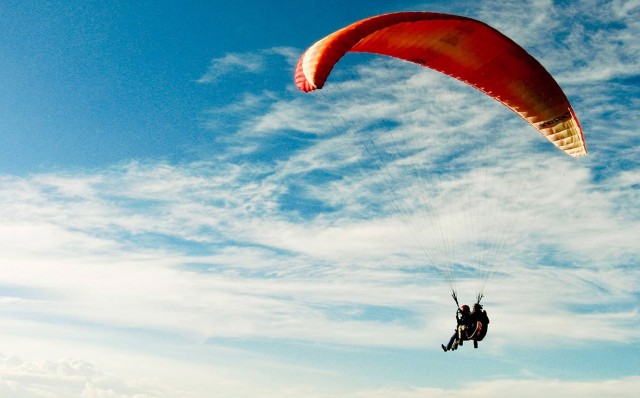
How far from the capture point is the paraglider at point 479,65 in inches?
696

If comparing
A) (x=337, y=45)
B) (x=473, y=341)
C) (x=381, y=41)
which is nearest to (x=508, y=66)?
(x=381, y=41)

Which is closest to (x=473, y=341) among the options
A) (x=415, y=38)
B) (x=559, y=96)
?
(x=559, y=96)

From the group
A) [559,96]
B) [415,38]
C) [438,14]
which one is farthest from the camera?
[559,96]

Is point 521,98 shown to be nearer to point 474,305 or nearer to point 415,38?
point 415,38

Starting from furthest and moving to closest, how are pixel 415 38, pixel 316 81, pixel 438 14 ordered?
pixel 415 38
pixel 438 14
pixel 316 81

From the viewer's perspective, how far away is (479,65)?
64.8 feet

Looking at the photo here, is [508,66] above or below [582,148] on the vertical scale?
above

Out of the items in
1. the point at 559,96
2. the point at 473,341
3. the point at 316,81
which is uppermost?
the point at 559,96

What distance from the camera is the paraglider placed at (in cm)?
1769

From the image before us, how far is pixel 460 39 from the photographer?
61.4 feet

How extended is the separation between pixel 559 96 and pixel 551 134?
1.37m

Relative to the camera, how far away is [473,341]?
19.3 metres

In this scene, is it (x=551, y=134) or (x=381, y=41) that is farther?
(x=551, y=134)

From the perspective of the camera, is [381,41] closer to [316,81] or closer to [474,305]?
[316,81]
